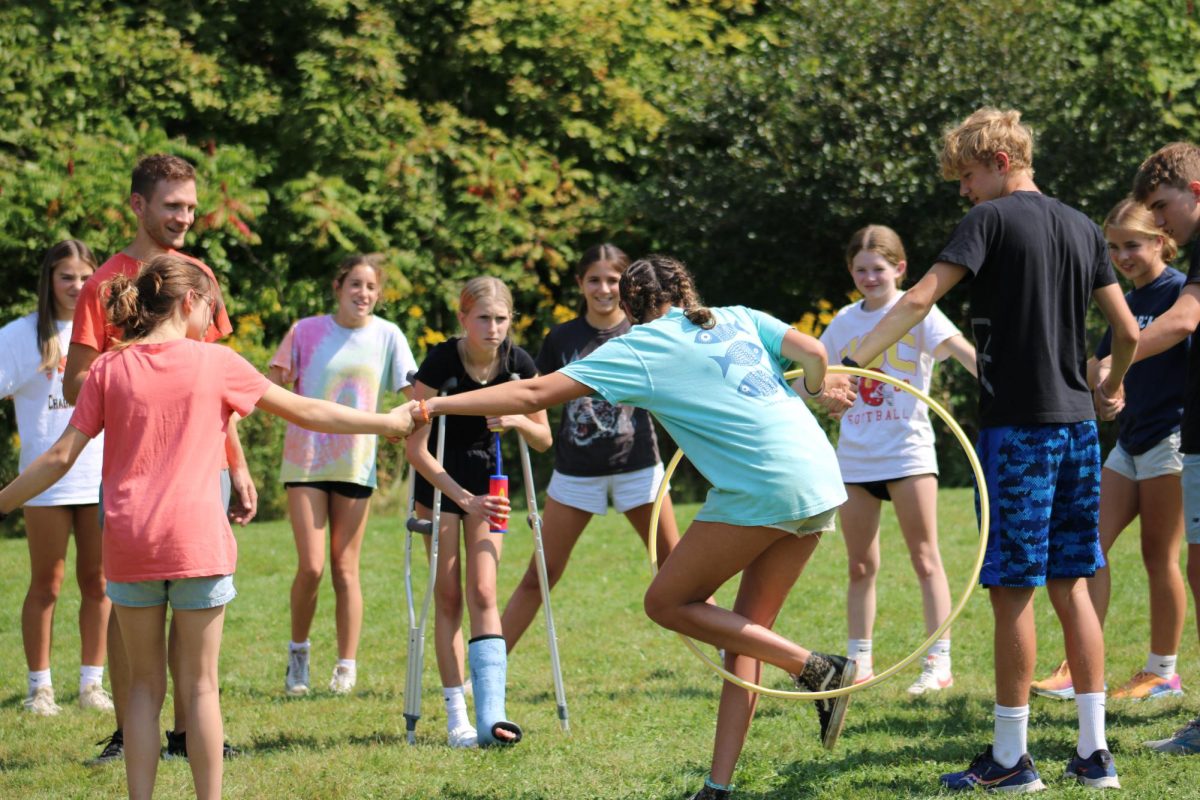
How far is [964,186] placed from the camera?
4.88m

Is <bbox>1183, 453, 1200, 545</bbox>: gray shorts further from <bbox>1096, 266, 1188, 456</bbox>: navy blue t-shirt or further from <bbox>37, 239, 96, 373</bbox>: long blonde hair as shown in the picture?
<bbox>37, 239, 96, 373</bbox>: long blonde hair

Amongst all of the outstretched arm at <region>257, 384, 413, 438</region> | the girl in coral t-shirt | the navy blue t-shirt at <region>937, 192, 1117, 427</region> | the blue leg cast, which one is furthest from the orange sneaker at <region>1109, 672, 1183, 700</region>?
the girl in coral t-shirt

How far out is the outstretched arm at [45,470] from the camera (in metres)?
4.11

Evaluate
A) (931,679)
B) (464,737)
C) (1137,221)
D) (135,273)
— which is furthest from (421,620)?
(1137,221)

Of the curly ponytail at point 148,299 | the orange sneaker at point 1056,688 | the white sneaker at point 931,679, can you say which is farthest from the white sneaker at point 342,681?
the orange sneaker at point 1056,688

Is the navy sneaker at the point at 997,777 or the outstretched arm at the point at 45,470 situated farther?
the navy sneaker at the point at 997,777

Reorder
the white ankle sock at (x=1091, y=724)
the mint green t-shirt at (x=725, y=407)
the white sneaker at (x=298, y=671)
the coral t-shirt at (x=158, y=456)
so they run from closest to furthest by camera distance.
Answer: the coral t-shirt at (x=158, y=456), the mint green t-shirt at (x=725, y=407), the white ankle sock at (x=1091, y=724), the white sneaker at (x=298, y=671)

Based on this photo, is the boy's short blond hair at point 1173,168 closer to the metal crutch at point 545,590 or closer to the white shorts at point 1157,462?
the white shorts at point 1157,462

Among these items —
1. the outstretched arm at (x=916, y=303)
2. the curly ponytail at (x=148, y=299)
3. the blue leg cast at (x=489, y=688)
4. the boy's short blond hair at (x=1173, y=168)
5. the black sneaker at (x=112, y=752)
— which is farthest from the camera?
the blue leg cast at (x=489, y=688)

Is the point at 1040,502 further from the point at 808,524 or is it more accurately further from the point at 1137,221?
the point at 1137,221

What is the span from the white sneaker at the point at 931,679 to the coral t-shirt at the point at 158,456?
3.47m

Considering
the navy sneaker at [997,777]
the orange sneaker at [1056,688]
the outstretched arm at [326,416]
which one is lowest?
the orange sneaker at [1056,688]

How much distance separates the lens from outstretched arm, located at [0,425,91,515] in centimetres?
411

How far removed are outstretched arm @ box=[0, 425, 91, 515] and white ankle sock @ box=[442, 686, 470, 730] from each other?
212 centimetres
